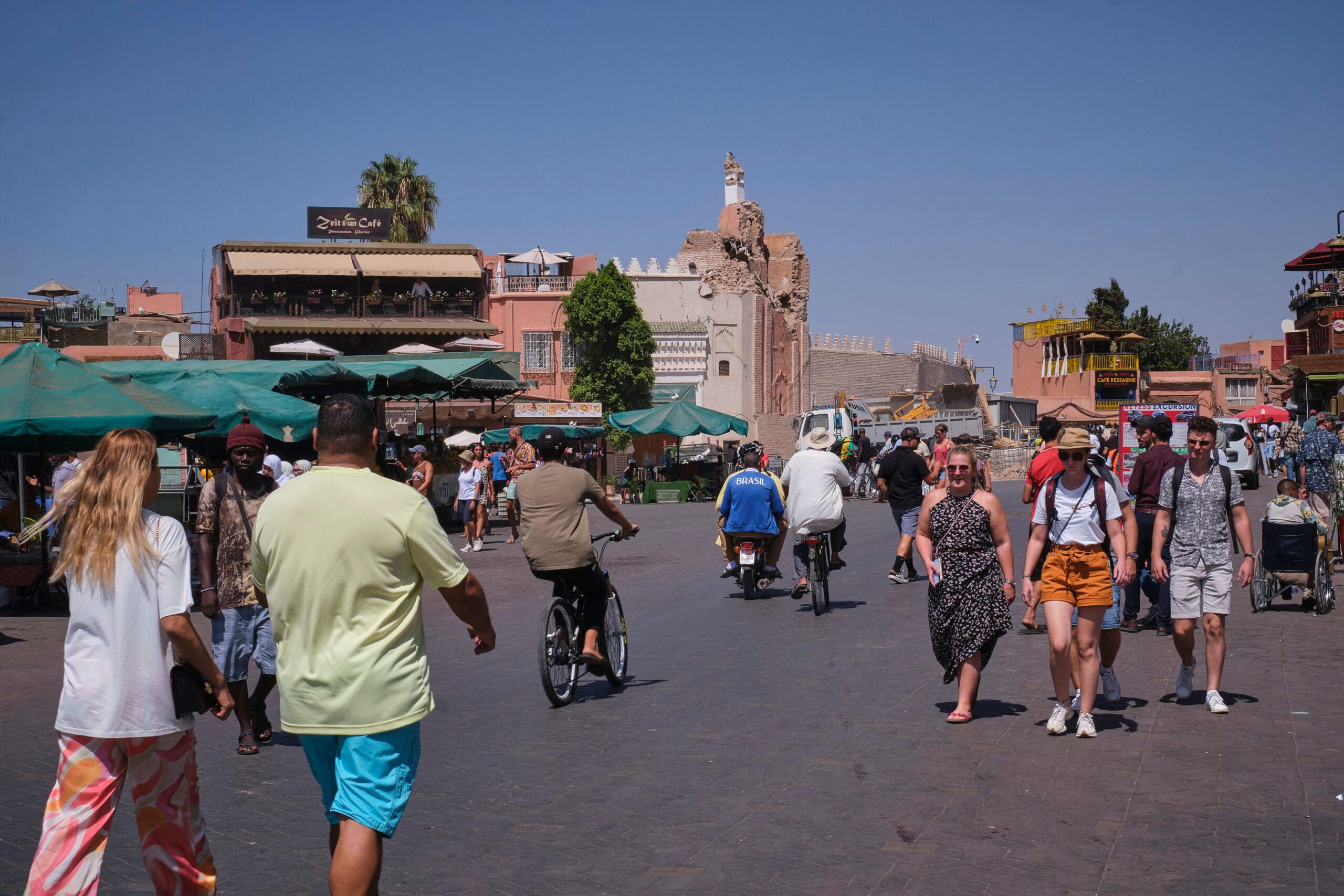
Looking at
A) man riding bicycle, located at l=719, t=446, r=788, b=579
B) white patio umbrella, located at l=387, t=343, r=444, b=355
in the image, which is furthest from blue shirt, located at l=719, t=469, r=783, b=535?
white patio umbrella, located at l=387, t=343, r=444, b=355

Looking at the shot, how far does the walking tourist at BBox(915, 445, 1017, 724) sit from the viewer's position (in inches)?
293

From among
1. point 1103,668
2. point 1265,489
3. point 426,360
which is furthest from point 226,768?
point 1265,489

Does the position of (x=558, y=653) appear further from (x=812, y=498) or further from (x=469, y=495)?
(x=469, y=495)

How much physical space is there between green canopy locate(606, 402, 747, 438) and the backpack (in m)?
23.9

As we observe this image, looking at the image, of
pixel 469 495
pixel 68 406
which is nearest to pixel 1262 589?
pixel 469 495

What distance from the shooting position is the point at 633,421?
3319cm

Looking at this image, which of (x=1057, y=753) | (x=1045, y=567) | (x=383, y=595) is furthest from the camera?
(x=1045, y=567)

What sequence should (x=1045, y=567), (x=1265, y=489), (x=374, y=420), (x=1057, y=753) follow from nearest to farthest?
(x=374, y=420), (x=1057, y=753), (x=1045, y=567), (x=1265, y=489)

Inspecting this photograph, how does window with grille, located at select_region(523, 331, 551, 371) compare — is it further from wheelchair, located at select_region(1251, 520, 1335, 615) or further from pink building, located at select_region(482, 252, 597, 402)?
wheelchair, located at select_region(1251, 520, 1335, 615)

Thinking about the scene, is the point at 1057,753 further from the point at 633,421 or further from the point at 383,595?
the point at 633,421

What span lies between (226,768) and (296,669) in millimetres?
3268

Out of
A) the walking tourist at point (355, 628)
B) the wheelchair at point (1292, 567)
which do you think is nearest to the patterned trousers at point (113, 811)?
the walking tourist at point (355, 628)

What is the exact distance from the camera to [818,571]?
12.3m

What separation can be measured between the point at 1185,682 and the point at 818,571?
4842 millimetres
